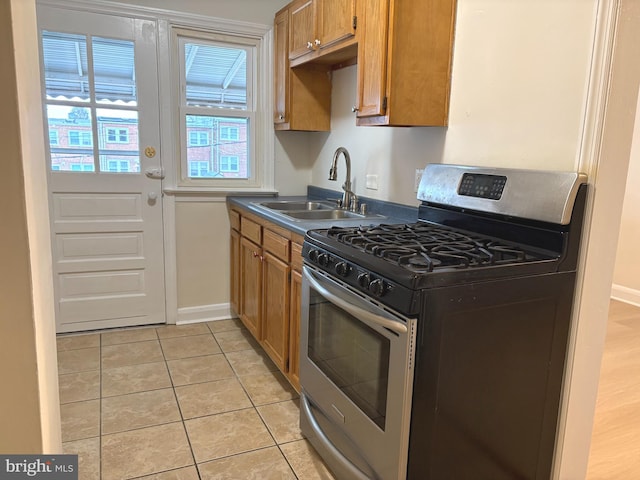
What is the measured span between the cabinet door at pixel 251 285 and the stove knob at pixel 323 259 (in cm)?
102

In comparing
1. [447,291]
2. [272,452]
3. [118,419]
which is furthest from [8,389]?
[118,419]

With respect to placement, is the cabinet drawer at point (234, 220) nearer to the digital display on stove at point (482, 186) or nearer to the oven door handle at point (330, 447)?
the oven door handle at point (330, 447)

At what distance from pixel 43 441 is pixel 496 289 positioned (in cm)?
117

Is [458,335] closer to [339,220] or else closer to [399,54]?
[339,220]

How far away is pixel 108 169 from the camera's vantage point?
3092mm

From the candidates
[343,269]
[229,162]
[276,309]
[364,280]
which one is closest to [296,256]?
[276,309]

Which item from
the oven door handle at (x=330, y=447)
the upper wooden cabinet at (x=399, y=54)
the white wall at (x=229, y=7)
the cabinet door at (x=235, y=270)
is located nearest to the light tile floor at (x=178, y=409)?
the oven door handle at (x=330, y=447)

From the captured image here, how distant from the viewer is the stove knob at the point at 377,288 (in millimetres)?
1387

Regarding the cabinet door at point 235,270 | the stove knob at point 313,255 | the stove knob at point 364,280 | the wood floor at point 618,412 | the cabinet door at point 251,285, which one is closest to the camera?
the stove knob at point 364,280

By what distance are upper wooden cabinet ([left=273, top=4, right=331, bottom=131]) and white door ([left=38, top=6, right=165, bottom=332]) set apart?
0.83m

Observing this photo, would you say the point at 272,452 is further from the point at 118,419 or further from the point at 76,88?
the point at 76,88

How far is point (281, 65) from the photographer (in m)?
3.17

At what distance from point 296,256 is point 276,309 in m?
0.44

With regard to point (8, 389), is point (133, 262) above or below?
below
